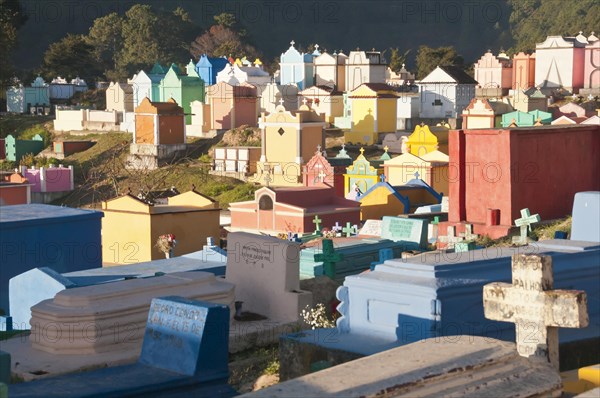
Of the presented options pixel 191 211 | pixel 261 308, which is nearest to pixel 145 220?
pixel 191 211

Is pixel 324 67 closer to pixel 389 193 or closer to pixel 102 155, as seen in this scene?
pixel 102 155

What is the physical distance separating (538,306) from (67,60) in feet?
199

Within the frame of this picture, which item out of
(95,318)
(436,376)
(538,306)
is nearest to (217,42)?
(95,318)

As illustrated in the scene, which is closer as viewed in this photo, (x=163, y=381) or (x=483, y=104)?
(x=163, y=381)

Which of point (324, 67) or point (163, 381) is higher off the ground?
point (324, 67)

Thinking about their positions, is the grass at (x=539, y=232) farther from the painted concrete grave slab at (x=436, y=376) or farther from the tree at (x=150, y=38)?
the tree at (x=150, y=38)

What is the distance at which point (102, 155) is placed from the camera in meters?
43.4

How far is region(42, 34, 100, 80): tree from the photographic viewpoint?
211 feet

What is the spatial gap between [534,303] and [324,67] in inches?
1630

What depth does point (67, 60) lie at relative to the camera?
6488 cm

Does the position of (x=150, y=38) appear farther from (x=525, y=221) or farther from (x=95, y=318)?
(x=95, y=318)

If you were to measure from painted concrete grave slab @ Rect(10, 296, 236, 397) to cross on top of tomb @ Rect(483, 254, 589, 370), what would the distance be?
6.88 ft

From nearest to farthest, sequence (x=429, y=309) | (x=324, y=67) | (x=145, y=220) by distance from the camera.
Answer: (x=429, y=309) < (x=145, y=220) < (x=324, y=67)

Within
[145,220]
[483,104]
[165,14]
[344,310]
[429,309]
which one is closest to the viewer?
[429,309]
